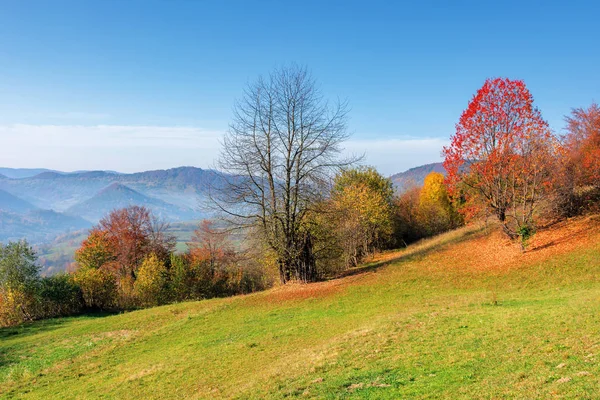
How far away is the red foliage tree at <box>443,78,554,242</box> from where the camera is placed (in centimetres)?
2842

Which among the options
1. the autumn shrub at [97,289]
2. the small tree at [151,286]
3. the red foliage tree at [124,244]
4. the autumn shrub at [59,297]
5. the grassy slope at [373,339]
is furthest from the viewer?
the red foliage tree at [124,244]

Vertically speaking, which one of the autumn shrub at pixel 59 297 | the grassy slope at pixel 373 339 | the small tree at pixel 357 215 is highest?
the small tree at pixel 357 215

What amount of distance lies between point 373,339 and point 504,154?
21.7 meters

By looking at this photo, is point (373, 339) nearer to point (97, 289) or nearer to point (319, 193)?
point (319, 193)

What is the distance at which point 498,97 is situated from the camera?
1153 inches

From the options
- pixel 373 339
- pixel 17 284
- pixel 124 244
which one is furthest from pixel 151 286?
pixel 373 339

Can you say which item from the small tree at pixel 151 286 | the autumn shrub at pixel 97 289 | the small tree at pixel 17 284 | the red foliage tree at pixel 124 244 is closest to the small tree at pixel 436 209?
the red foliage tree at pixel 124 244

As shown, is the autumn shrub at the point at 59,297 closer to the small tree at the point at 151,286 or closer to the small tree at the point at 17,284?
the small tree at the point at 17,284

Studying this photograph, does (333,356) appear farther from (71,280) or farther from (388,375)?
(71,280)

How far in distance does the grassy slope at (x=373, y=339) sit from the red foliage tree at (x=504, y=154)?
380cm

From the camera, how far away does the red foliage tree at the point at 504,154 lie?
28.4m

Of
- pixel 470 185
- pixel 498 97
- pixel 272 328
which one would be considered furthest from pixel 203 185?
pixel 498 97

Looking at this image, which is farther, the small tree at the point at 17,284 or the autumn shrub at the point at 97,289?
the autumn shrub at the point at 97,289

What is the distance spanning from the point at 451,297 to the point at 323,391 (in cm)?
1426
